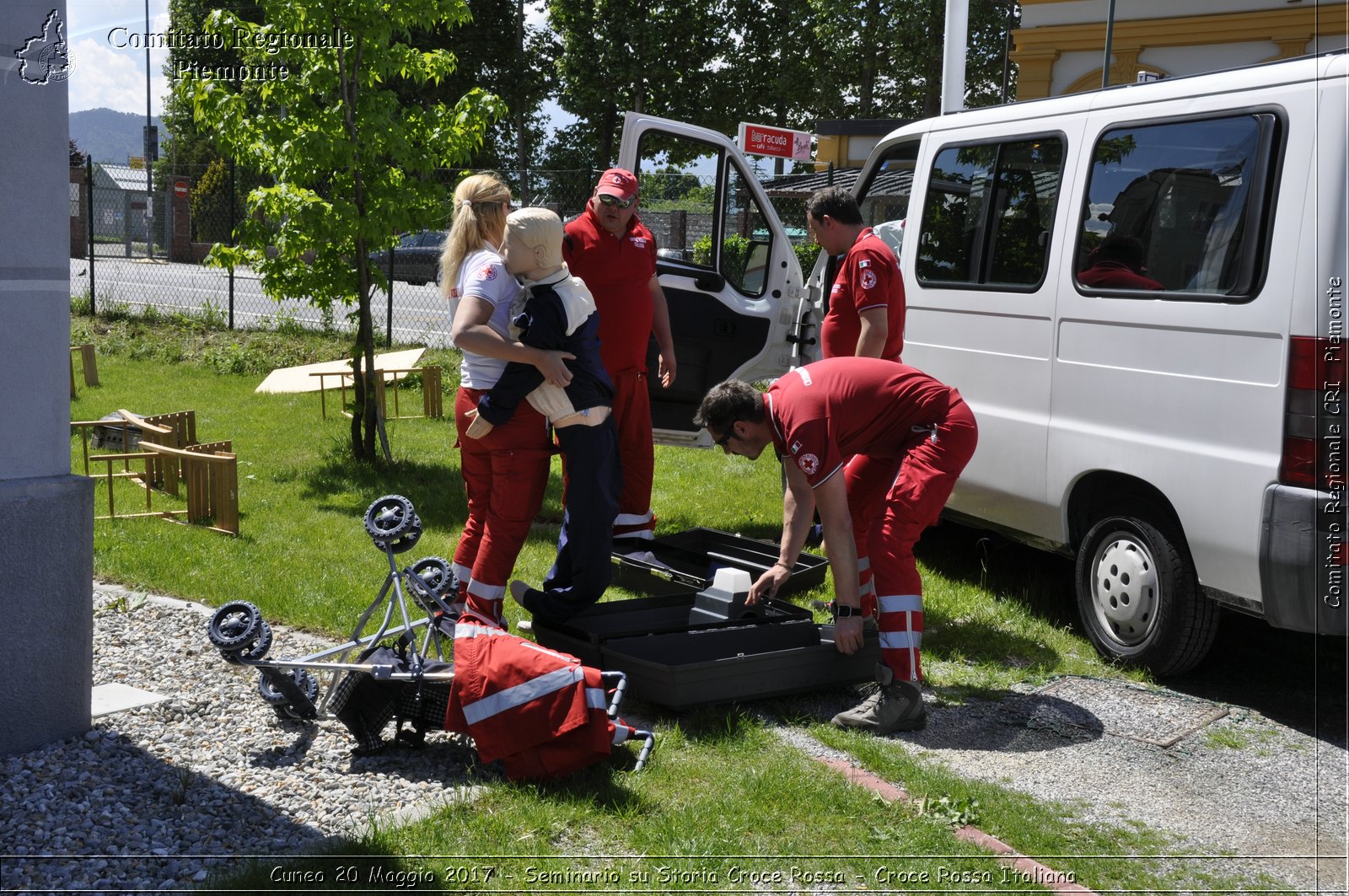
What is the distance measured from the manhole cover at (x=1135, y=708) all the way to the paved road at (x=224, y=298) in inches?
488

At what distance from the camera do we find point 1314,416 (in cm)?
418

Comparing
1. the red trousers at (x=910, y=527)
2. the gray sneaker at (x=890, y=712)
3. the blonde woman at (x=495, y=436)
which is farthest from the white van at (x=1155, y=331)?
the blonde woman at (x=495, y=436)

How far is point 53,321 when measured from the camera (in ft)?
13.0

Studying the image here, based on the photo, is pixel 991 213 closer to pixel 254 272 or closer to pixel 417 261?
pixel 254 272

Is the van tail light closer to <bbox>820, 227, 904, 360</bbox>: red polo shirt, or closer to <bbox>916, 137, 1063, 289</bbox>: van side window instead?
<bbox>916, 137, 1063, 289</bbox>: van side window

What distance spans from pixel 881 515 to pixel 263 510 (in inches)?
186

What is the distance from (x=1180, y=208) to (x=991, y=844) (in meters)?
2.82

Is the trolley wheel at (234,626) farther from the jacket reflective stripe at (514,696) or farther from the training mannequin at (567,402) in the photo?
the training mannequin at (567,402)

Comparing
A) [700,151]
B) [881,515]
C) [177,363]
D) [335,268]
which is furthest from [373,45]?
[177,363]

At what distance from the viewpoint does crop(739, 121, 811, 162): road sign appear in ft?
42.2

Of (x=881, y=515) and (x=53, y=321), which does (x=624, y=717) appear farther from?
(x=53, y=321)

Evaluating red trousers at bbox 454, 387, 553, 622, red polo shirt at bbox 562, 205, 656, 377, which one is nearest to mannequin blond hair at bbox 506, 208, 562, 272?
red trousers at bbox 454, 387, 553, 622

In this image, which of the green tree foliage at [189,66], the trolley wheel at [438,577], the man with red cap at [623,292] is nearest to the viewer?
the trolley wheel at [438,577]

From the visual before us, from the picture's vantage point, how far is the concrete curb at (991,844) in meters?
3.33
